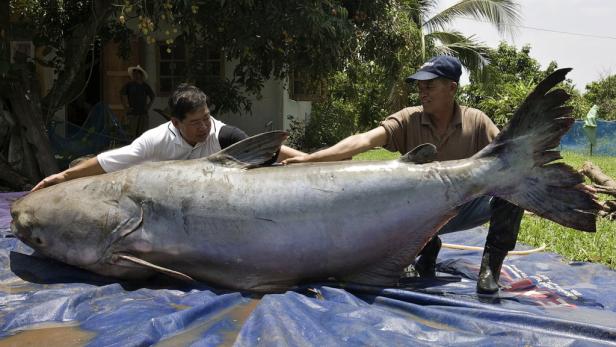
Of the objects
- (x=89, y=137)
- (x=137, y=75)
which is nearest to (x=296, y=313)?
(x=89, y=137)

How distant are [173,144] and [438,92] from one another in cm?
159

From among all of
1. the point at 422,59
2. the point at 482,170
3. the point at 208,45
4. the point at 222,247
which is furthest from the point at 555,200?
the point at 422,59

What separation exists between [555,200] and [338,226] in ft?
3.21

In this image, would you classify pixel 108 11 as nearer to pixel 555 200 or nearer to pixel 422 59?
pixel 555 200

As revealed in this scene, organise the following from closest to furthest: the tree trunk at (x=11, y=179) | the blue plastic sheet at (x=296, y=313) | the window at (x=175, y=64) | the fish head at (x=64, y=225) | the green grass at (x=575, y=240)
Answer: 1. the blue plastic sheet at (x=296, y=313)
2. the fish head at (x=64, y=225)
3. the green grass at (x=575, y=240)
4. the tree trunk at (x=11, y=179)
5. the window at (x=175, y=64)

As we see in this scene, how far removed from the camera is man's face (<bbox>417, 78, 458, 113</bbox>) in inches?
134

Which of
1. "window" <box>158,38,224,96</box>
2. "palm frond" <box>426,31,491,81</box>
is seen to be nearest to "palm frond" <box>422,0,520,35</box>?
"palm frond" <box>426,31,491,81</box>

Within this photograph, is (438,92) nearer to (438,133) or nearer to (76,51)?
(438,133)

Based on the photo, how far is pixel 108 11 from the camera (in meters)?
6.93

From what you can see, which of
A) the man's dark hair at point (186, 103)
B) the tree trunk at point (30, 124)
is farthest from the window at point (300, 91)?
the man's dark hair at point (186, 103)

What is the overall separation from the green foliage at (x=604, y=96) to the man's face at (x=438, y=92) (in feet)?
85.8

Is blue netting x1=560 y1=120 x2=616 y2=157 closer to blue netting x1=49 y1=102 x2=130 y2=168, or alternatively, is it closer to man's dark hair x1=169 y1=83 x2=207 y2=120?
blue netting x1=49 y1=102 x2=130 y2=168

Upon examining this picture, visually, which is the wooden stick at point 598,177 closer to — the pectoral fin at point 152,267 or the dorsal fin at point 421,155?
the dorsal fin at point 421,155

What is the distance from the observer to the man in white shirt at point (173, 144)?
3467 millimetres
